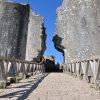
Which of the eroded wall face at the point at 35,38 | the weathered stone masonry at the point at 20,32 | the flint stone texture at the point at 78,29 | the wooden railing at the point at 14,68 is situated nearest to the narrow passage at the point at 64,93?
the wooden railing at the point at 14,68

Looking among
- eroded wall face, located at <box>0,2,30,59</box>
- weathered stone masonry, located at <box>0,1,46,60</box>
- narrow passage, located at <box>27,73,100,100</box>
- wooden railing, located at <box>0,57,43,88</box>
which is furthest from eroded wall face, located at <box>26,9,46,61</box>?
narrow passage, located at <box>27,73,100,100</box>

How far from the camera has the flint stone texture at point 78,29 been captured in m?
15.3

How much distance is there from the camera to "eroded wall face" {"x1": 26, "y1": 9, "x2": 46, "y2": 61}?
1520cm

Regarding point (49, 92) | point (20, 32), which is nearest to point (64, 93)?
point (49, 92)

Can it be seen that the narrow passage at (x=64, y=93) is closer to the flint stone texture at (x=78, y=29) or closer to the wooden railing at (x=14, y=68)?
the wooden railing at (x=14, y=68)

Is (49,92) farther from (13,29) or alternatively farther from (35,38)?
(13,29)

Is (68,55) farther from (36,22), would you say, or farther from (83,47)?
(36,22)

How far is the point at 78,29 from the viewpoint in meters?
15.8

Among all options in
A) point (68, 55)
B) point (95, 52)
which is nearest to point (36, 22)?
point (68, 55)

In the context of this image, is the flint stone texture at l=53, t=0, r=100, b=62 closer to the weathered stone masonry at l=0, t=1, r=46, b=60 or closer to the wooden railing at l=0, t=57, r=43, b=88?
the weathered stone masonry at l=0, t=1, r=46, b=60

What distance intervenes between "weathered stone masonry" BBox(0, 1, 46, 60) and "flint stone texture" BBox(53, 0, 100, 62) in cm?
204

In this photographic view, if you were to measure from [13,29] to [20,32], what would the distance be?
725 millimetres

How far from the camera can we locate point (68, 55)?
50.5ft

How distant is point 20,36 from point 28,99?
12814mm
